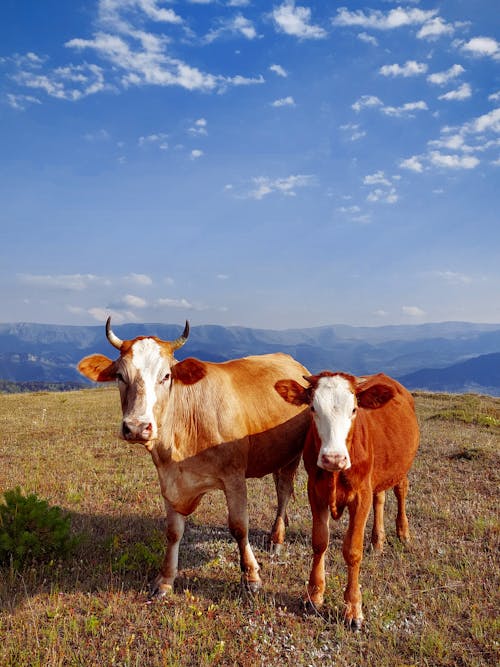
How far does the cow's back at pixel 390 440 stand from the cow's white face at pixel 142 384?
2.71 meters

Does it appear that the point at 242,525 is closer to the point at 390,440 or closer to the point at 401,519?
the point at 390,440

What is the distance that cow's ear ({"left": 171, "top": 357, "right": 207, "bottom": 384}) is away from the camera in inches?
213

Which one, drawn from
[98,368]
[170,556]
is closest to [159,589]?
[170,556]

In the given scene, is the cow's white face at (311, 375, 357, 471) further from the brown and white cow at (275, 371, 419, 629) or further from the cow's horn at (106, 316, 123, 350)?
the cow's horn at (106, 316, 123, 350)

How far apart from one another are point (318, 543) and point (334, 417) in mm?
1658

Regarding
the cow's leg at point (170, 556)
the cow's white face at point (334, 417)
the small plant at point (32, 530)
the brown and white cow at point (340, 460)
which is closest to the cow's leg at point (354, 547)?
the brown and white cow at point (340, 460)

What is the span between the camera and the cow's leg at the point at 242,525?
557 cm

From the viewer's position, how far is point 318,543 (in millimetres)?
5211

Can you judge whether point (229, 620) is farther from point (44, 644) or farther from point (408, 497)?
point (408, 497)

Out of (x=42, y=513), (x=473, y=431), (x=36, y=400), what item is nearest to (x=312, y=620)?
(x=42, y=513)

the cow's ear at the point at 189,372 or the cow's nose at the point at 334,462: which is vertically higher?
the cow's ear at the point at 189,372

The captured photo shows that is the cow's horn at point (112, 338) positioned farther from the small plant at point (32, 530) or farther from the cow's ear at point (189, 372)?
the small plant at point (32, 530)

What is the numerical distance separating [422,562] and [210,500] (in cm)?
459

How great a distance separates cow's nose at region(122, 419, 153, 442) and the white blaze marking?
0.08m
